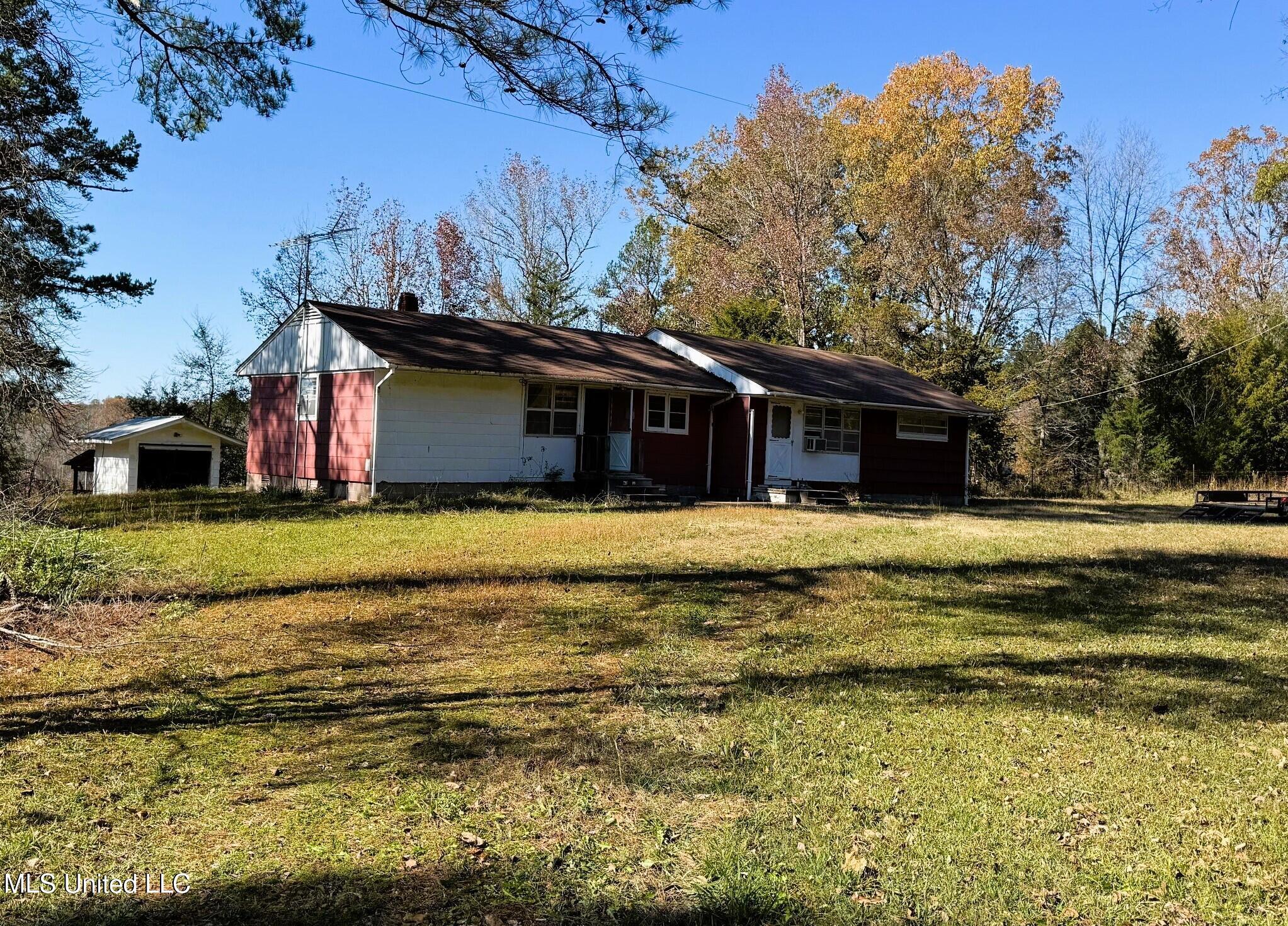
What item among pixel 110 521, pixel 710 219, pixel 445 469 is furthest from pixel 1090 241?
pixel 110 521

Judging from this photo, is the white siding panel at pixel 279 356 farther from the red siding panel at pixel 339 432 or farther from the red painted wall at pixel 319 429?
the red siding panel at pixel 339 432

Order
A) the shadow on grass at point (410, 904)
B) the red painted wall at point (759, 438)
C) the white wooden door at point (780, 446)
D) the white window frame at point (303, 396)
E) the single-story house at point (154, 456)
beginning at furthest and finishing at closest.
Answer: the single-story house at point (154, 456), the white wooden door at point (780, 446), the red painted wall at point (759, 438), the white window frame at point (303, 396), the shadow on grass at point (410, 904)

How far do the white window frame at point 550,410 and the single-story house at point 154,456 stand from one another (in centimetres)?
1505

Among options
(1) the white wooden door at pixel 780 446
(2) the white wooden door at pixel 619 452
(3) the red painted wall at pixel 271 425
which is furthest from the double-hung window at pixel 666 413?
(3) the red painted wall at pixel 271 425

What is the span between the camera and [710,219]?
3219cm

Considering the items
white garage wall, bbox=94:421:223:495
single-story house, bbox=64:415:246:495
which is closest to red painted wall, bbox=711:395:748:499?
white garage wall, bbox=94:421:223:495

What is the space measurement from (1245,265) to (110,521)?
1603 inches

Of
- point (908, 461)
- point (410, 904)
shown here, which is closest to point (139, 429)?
point (908, 461)

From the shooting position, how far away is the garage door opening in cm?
2872

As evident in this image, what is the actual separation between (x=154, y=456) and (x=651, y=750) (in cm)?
2880

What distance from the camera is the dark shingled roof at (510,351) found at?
18.1 meters

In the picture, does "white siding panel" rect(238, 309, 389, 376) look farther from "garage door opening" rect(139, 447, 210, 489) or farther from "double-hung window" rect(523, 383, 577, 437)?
"garage door opening" rect(139, 447, 210, 489)

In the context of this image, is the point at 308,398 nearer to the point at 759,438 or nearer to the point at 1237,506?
the point at 759,438

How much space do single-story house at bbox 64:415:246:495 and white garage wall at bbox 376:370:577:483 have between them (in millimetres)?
14294
